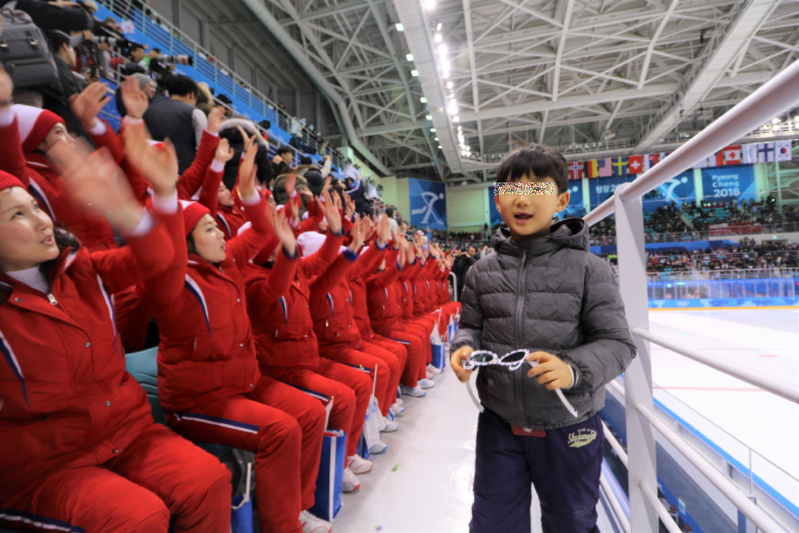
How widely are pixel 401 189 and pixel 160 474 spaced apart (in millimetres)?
22168

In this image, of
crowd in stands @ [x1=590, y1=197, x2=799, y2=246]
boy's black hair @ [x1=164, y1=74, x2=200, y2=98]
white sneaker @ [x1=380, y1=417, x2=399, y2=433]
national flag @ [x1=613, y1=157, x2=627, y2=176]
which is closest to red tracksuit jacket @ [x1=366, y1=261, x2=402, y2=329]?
white sneaker @ [x1=380, y1=417, x2=399, y2=433]

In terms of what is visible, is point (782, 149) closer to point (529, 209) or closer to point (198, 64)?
point (198, 64)

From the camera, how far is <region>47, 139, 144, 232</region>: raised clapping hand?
1026 millimetres

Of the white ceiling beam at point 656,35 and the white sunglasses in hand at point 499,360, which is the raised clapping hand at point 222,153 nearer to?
the white sunglasses in hand at point 499,360

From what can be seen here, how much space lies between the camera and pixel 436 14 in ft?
34.8

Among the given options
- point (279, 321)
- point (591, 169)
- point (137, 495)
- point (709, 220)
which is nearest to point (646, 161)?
point (591, 169)

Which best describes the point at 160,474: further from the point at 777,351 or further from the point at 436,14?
the point at 436,14

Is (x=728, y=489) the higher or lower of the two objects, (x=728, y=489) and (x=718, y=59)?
the lower

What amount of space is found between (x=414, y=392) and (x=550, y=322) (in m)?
2.89

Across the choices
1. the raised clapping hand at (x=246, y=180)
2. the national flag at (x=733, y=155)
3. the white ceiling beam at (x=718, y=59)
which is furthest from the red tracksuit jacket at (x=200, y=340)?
the national flag at (x=733, y=155)

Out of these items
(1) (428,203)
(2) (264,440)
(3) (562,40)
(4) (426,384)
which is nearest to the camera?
(2) (264,440)

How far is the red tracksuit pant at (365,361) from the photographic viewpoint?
2.64 metres

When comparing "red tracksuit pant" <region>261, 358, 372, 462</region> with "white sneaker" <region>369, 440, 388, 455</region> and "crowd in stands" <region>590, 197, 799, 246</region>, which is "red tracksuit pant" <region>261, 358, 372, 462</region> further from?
"crowd in stands" <region>590, 197, 799, 246</region>

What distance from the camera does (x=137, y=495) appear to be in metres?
1.07
